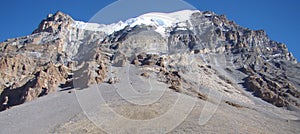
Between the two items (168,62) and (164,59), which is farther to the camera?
(168,62)

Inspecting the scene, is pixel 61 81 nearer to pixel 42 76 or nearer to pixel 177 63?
pixel 42 76

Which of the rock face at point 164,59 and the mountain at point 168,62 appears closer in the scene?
the mountain at point 168,62

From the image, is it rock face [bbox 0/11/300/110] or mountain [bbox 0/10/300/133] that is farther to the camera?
rock face [bbox 0/11/300/110]

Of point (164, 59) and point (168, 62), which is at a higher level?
point (164, 59)
